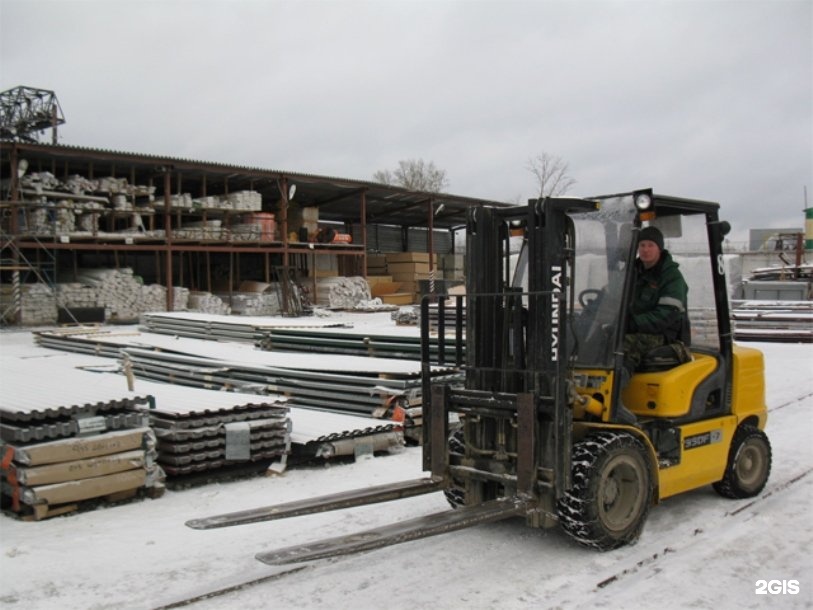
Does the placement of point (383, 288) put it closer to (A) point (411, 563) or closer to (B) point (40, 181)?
(B) point (40, 181)

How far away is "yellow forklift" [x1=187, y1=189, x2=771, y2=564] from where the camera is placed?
469 cm

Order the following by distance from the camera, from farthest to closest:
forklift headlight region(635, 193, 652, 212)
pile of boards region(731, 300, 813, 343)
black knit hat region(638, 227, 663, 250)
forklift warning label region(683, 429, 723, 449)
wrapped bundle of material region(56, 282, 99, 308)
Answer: wrapped bundle of material region(56, 282, 99, 308)
pile of boards region(731, 300, 813, 343)
forklift warning label region(683, 429, 723, 449)
black knit hat region(638, 227, 663, 250)
forklift headlight region(635, 193, 652, 212)

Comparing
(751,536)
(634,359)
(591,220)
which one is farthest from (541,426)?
(751,536)

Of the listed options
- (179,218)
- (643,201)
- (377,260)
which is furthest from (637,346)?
(377,260)

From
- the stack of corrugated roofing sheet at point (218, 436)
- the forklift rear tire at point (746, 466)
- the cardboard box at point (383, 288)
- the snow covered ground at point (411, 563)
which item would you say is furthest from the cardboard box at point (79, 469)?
the cardboard box at point (383, 288)

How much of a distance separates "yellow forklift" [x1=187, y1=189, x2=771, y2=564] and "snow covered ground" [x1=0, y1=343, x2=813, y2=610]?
32cm

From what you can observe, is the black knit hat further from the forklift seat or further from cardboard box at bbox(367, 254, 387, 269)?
cardboard box at bbox(367, 254, 387, 269)

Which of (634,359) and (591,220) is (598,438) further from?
(591,220)

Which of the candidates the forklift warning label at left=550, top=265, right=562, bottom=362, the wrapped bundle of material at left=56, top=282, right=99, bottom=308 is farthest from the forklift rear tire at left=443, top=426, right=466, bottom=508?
the wrapped bundle of material at left=56, top=282, right=99, bottom=308

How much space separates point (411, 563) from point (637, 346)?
224 centimetres

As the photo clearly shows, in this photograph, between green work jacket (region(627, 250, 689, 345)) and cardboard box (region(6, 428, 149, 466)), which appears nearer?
green work jacket (region(627, 250, 689, 345))

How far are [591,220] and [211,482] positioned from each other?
434 centimetres

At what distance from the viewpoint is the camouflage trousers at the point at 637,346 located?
543 centimetres

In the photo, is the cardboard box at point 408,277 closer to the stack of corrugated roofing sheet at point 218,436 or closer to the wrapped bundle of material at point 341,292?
the wrapped bundle of material at point 341,292
